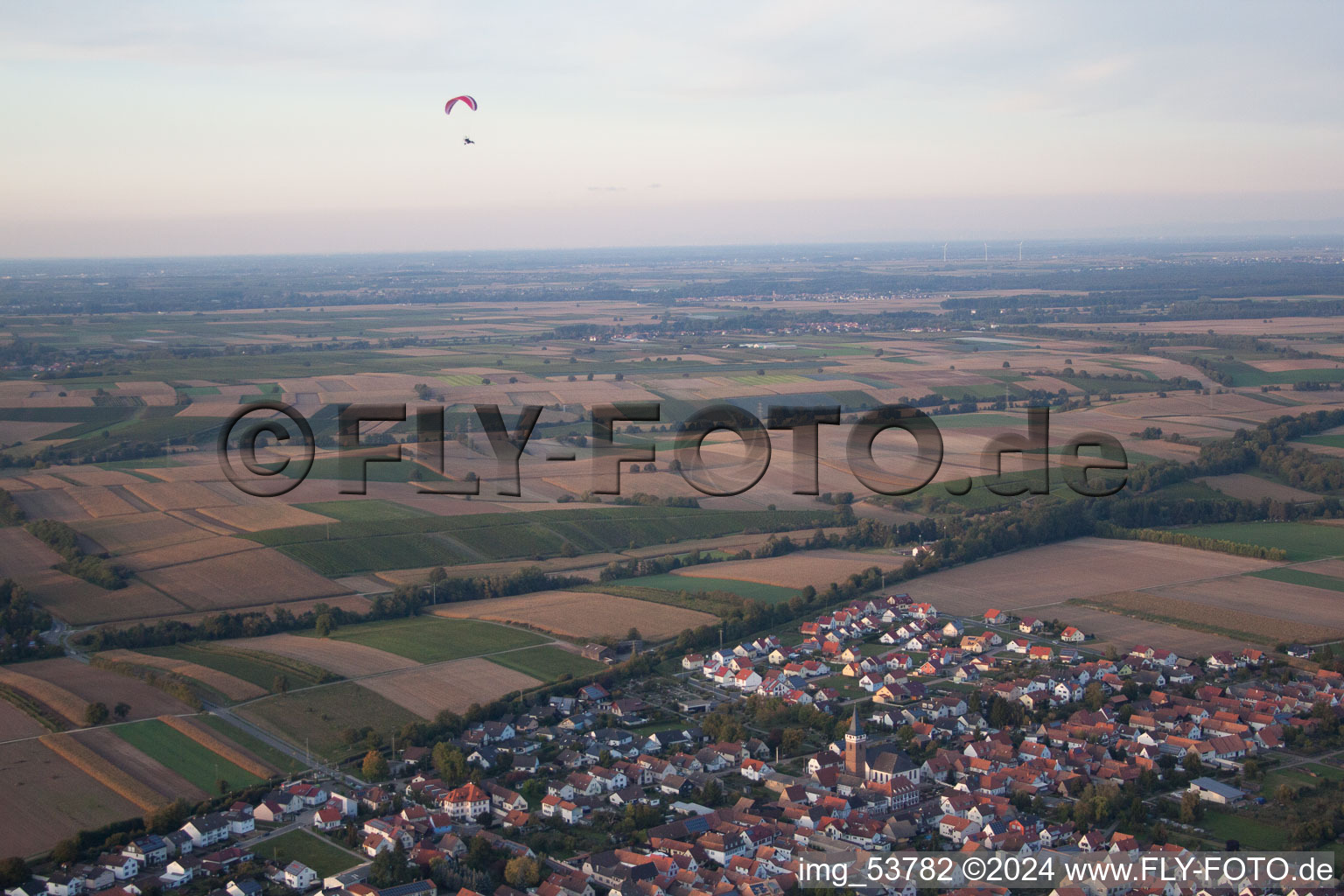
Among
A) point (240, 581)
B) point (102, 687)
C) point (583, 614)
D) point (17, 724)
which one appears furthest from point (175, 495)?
point (17, 724)

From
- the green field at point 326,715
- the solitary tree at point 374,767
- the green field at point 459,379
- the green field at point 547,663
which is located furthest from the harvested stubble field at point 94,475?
the solitary tree at point 374,767

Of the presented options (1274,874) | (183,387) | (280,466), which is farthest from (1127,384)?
(1274,874)

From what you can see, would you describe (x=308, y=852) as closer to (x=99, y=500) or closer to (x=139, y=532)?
(x=139, y=532)

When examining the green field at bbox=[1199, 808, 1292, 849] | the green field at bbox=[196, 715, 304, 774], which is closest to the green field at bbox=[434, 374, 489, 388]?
the green field at bbox=[196, 715, 304, 774]

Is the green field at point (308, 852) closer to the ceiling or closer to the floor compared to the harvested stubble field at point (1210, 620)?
closer to the floor

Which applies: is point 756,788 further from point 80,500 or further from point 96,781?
point 80,500

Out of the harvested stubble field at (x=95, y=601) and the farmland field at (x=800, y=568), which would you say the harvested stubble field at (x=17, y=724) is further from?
the farmland field at (x=800, y=568)
